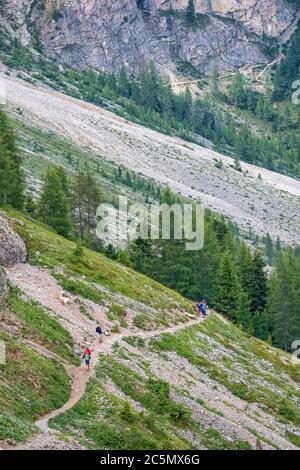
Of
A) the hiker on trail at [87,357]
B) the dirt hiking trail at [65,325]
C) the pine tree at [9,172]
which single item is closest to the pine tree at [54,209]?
the pine tree at [9,172]

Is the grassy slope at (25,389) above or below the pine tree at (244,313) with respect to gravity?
above

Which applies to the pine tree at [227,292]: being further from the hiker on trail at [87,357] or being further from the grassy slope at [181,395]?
the hiker on trail at [87,357]

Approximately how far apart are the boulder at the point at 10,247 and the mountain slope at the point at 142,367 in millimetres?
986

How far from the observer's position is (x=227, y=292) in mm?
88188

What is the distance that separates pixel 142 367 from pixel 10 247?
54.7ft

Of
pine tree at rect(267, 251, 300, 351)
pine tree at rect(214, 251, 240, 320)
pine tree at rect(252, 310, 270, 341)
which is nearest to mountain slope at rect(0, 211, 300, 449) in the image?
pine tree at rect(214, 251, 240, 320)

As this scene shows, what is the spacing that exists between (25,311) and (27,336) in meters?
3.59

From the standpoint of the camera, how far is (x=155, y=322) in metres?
60.9

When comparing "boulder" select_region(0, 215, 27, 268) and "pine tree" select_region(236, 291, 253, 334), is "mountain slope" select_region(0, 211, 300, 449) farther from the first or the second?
"pine tree" select_region(236, 291, 253, 334)

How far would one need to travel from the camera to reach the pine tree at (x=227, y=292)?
287 feet

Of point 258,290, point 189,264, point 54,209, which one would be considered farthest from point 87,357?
point 258,290
